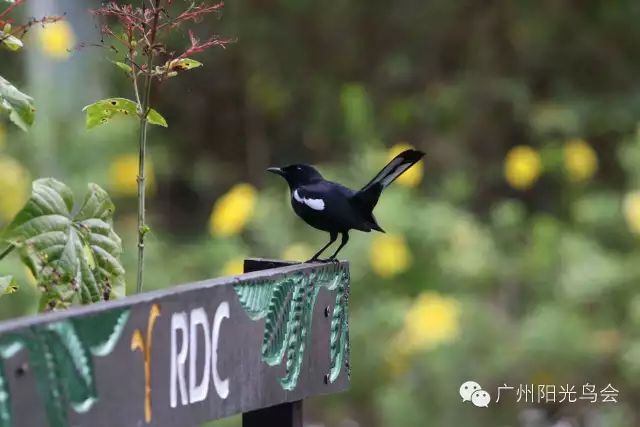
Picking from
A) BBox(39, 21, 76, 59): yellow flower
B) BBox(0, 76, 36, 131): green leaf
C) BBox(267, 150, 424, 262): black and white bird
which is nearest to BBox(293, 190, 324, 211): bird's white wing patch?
BBox(267, 150, 424, 262): black and white bird

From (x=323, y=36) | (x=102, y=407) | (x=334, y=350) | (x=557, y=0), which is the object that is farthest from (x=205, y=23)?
(x=102, y=407)

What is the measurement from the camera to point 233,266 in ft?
13.7

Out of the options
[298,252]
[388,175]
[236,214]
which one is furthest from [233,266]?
[388,175]

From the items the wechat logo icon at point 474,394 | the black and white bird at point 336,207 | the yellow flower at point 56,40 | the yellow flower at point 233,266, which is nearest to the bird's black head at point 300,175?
the black and white bird at point 336,207

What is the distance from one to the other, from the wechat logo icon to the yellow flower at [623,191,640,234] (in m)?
0.93

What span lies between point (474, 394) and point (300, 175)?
1619 mm

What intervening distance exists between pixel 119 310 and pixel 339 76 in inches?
210

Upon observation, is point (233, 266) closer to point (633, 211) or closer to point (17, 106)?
point (633, 211)

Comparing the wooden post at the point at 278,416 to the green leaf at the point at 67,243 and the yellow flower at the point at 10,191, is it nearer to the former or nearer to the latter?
the green leaf at the point at 67,243

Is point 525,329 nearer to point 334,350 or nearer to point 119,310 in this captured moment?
point 334,350

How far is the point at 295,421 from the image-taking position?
59.6 inches

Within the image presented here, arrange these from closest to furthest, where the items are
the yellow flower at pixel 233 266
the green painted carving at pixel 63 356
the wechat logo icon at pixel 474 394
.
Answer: the green painted carving at pixel 63 356, the wechat logo icon at pixel 474 394, the yellow flower at pixel 233 266

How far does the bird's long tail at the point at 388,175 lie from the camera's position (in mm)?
1747

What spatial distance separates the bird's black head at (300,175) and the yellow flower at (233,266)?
1959 millimetres
